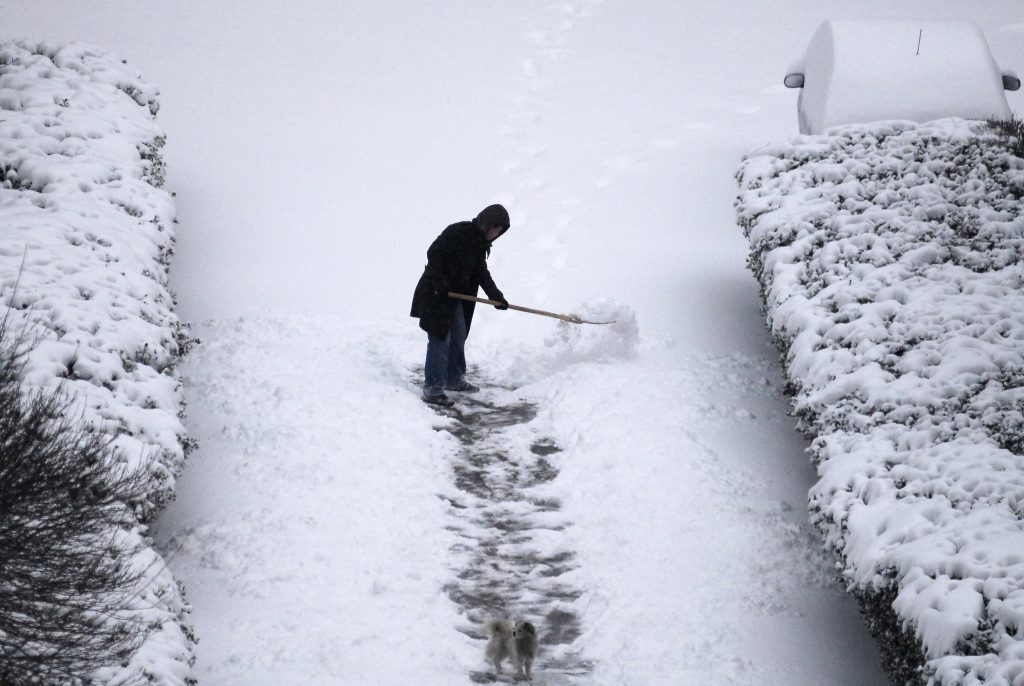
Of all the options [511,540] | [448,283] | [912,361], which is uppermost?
[912,361]

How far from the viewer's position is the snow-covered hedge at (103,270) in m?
5.18

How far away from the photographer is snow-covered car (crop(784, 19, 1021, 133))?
9.88m

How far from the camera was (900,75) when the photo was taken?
10.1 metres

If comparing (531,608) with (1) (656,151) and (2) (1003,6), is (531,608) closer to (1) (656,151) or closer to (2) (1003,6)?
(1) (656,151)

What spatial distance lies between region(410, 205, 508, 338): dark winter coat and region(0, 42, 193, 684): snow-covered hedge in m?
2.06

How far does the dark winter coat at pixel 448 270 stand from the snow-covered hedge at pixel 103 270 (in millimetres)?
2057

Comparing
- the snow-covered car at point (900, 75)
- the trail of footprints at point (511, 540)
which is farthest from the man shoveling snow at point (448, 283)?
the snow-covered car at point (900, 75)

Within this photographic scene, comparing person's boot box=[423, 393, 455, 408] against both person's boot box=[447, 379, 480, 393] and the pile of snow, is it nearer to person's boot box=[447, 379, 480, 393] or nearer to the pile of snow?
person's boot box=[447, 379, 480, 393]

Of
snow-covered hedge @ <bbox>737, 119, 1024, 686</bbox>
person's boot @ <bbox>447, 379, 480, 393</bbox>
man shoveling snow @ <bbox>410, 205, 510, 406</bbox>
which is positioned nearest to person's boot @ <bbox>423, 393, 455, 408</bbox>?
man shoveling snow @ <bbox>410, 205, 510, 406</bbox>

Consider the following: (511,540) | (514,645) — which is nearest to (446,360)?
(511,540)

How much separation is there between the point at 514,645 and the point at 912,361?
3.18 meters

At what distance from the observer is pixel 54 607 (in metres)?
3.74

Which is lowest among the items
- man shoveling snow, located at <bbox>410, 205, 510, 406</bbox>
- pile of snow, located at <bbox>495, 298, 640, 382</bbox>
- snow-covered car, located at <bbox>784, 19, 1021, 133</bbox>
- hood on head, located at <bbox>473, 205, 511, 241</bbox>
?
pile of snow, located at <bbox>495, 298, 640, 382</bbox>

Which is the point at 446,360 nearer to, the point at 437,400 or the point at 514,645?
the point at 437,400
